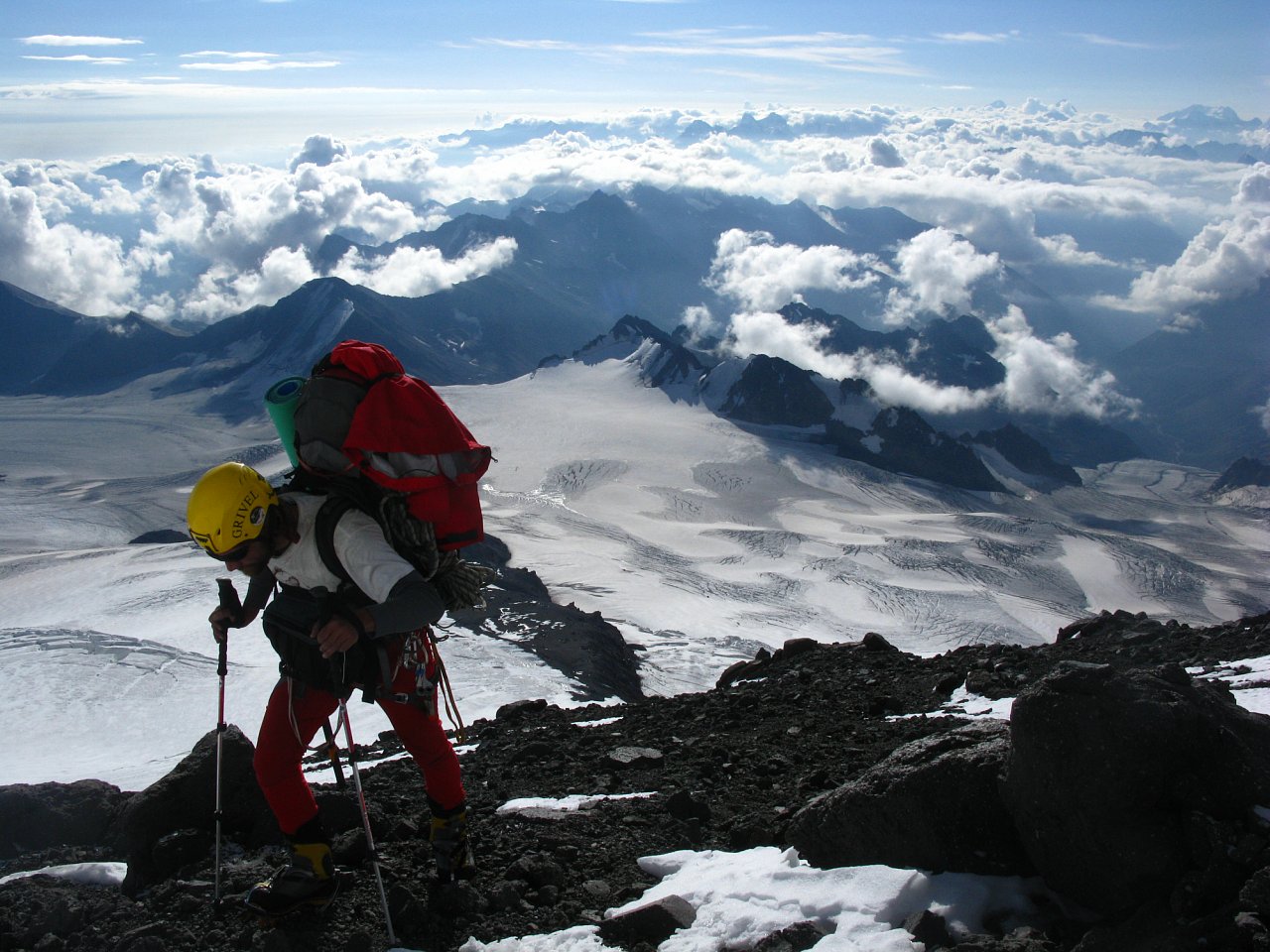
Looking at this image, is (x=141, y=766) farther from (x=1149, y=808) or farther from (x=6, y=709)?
(x=1149, y=808)

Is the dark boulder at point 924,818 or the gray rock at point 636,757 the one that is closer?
the dark boulder at point 924,818

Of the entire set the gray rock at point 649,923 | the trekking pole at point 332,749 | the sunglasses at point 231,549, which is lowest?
the gray rock at point 649,923

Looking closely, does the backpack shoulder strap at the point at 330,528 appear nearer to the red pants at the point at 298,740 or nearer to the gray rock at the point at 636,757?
the red pants at the point at 298,740

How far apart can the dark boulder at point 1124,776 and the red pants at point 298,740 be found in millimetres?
3199

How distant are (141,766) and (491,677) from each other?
30.4ft

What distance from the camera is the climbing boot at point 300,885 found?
16.5 feet

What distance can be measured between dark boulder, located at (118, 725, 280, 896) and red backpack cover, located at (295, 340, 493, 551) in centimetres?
269

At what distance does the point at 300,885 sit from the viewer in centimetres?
507

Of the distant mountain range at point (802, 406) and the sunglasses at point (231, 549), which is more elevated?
the sunglasses at point (231, 549)

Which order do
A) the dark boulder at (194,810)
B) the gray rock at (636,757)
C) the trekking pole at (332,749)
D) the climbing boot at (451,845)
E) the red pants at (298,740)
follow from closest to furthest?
the red pants at (298,740)
the climbing boot at (451,845)
the trekking pole at (332,749)
the dark boulder at (194,810)
the gray rock at (636,757)

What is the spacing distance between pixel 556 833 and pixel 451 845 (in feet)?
3.12

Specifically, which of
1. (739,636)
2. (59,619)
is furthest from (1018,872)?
(739,636)

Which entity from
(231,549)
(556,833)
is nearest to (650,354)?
(556,833)

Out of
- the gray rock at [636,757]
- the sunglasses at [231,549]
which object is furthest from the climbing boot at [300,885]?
the gray rock at [636,757]
